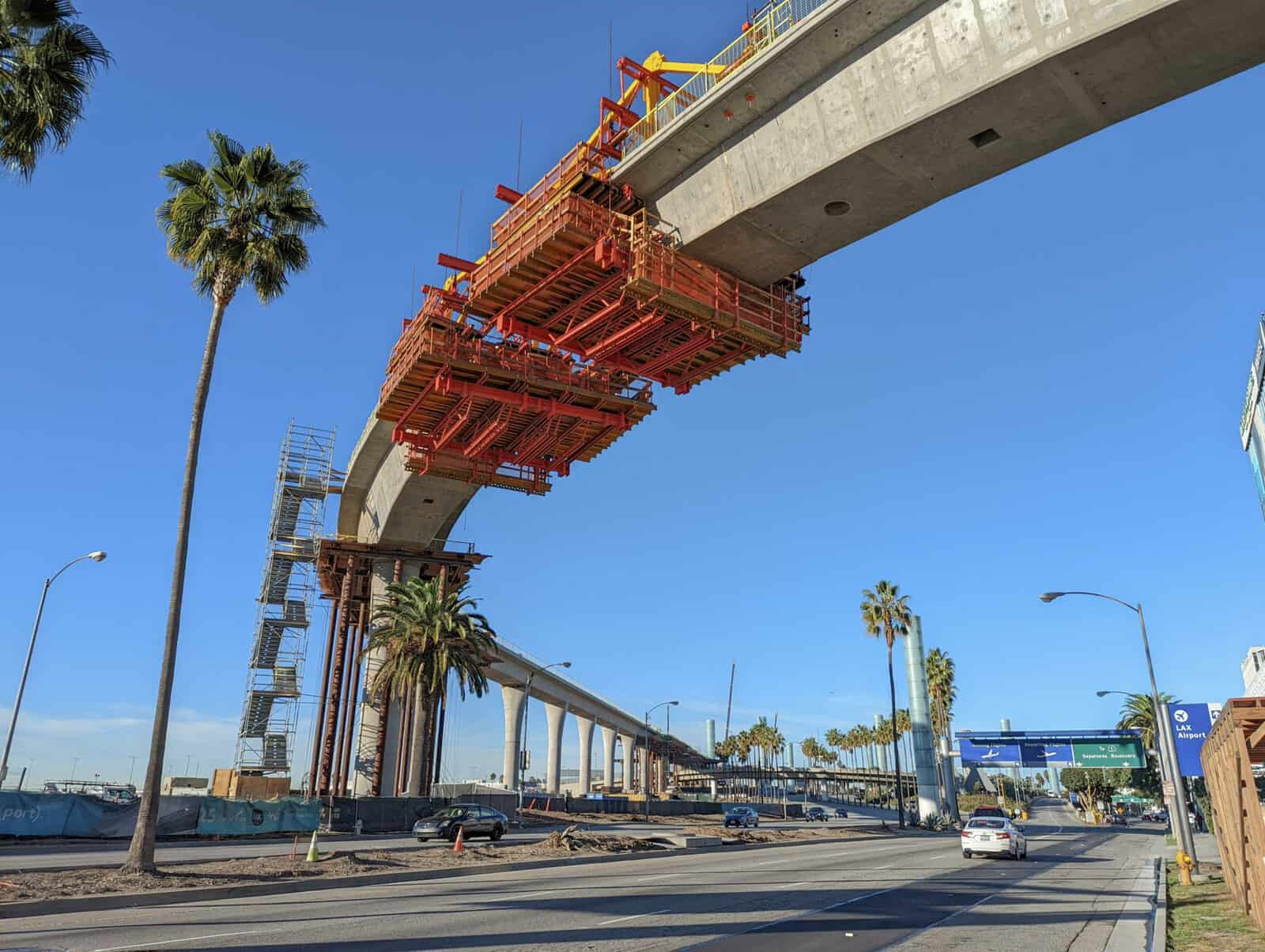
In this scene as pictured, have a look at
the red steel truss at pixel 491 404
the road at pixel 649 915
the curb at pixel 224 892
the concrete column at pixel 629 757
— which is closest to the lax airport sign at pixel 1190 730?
the road at pixel 649 915

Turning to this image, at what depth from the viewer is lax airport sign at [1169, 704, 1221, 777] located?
5178 centimetres

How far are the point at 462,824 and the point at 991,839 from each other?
64.4 ft

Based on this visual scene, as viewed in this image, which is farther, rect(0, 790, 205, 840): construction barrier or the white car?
the white car

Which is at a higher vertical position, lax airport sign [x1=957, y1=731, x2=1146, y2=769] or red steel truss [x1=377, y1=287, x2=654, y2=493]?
red steel truss [x1=377, y1=287, x2=654, y2=493]

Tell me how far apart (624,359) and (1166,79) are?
17.4m

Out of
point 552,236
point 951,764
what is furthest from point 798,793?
point 552,236

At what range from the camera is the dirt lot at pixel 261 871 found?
16.5 metres

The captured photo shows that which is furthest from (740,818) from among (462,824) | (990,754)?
(990,754)

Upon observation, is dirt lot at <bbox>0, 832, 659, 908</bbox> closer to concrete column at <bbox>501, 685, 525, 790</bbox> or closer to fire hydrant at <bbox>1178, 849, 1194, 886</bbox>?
fire hydrant at <bbox>1178, 849, 1194, 886</bbox>

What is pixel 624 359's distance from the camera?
30.1m

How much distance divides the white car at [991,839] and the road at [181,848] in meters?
16.9

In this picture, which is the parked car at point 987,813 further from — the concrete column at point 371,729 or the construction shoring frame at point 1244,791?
the concrete column at point 371,729

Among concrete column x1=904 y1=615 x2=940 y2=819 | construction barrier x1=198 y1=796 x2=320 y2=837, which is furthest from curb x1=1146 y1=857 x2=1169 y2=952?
concrete column x1=904 y1=615 x2=940 y2=819

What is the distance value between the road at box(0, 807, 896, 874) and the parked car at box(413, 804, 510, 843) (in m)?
0.47
